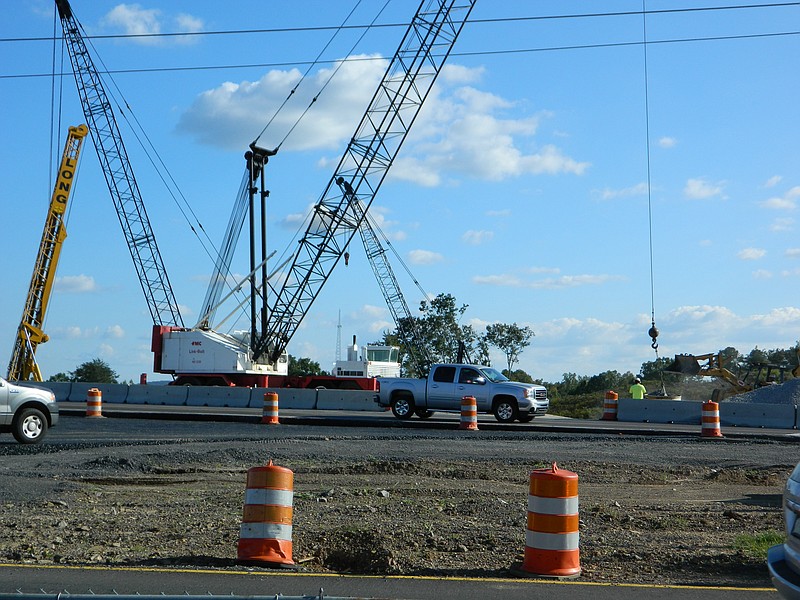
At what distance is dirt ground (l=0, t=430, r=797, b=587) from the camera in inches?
341

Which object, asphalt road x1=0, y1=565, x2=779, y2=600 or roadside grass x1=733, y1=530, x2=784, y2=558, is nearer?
asphalt road x1=0, y1=565, x2=779, y2=600

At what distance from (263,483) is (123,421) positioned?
1965 cm

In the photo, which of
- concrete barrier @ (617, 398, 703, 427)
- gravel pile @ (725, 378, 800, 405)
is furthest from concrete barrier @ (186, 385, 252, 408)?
gravel pile @ (725, 378, 800, 405)

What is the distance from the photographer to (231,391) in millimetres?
38531

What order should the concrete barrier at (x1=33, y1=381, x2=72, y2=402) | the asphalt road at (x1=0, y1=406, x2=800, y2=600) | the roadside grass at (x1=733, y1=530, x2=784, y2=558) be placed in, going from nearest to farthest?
the asphalt road at (x1=0, y1=406, x2=800, y2=600)
the roadside grass at (x1=733, y1=530, x2=784, y2=558)
the concrete barrier at (x1=33, y1=381, x2=72, y2=402)

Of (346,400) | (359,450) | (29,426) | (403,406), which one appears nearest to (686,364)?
(346,400)

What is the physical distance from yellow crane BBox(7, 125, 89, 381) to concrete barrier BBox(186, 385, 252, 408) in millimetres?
19450

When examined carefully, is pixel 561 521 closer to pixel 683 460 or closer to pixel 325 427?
pixel 683 460

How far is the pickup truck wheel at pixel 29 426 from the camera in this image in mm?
18812

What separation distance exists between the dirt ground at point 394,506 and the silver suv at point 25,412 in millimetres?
432

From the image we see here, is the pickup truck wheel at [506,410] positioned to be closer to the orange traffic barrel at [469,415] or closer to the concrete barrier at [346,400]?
the orange traffic barrel at [469,415]

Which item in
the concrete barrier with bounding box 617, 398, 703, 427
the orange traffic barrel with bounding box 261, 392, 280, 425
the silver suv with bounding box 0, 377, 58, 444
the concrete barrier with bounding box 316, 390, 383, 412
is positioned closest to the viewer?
the silver suv with bounding box 0, 377, 58, 444

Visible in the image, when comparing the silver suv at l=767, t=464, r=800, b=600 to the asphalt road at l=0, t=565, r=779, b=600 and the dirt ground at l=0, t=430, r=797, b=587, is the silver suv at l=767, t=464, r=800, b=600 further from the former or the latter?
the dirt ground at l=0, t=430, r=797, b=587

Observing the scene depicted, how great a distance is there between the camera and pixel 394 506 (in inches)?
468
